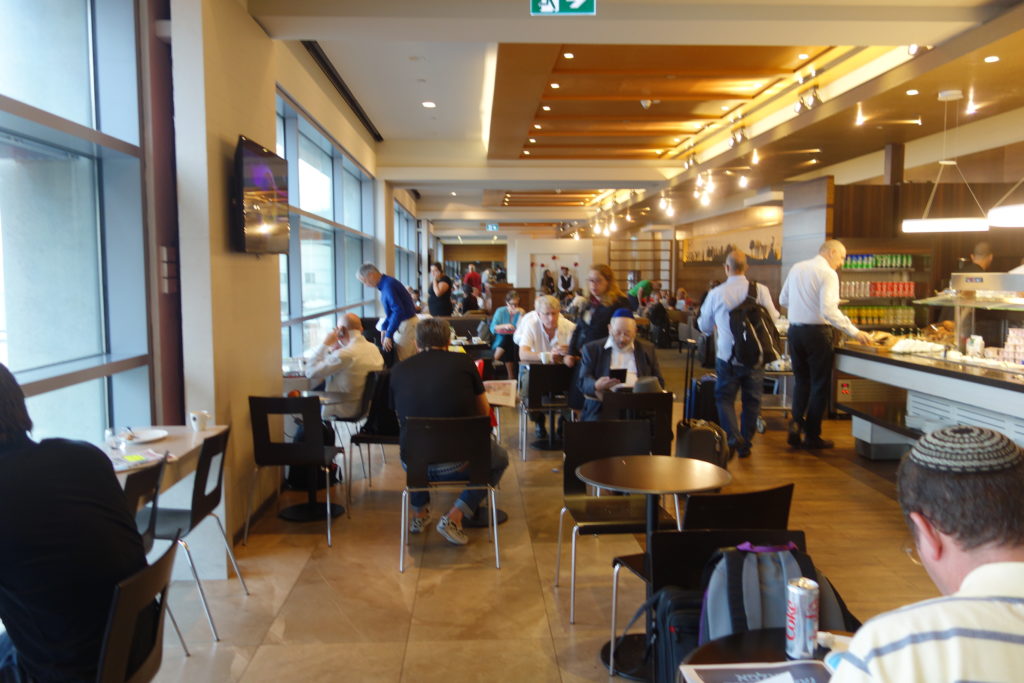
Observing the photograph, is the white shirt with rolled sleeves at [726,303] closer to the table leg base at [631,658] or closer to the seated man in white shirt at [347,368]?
the seated man in white shirt at [347,368]

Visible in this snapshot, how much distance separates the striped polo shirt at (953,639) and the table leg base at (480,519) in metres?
3.80

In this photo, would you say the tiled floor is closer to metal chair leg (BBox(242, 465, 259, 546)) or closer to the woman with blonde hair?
metal chair leg (BBox(242, 465, 259, 546))

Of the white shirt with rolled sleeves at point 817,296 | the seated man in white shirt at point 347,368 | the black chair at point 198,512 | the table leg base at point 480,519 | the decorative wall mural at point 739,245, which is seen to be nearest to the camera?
the black chair at point 198,512

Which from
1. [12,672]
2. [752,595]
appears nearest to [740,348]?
[752,595]

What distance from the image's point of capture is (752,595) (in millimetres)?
1941

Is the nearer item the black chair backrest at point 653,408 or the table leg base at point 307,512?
the black chair backrest at point 653,408

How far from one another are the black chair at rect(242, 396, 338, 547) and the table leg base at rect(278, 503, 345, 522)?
1.42ft

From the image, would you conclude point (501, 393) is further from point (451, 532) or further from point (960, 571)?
point (960, 571)

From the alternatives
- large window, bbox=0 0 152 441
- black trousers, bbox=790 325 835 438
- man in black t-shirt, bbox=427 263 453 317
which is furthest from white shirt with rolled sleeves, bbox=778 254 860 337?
man in black t-shirt, bbox=427 263 453 317

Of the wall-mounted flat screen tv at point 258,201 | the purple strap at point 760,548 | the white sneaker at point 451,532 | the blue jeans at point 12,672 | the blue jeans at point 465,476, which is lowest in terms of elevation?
the white sneaker at point 451,532

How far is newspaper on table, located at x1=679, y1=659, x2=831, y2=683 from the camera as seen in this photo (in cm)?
160

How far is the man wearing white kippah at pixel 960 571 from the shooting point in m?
0.96

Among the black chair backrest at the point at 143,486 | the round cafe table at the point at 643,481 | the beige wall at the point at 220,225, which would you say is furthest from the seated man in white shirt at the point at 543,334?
the black chair backrest at the point at 143,486

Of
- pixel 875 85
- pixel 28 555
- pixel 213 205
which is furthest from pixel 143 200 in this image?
pixel 875 85
